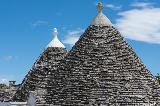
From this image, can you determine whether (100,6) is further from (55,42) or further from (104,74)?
(55,42)

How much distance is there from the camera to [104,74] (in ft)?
70.9

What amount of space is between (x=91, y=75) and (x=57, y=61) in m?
5.81

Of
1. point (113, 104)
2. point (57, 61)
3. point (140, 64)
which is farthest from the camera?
point (57, 61)

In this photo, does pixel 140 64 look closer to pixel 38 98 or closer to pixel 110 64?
pixel 110 64

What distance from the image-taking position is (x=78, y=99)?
2125 cm

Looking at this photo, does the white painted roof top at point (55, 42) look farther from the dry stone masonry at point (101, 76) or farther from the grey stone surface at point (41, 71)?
the dry stone masonry at point (101, 76)

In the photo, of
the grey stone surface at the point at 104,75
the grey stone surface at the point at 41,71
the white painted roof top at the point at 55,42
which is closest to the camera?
the grey stone surface at the point at 104,75

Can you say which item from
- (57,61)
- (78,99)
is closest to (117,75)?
(78,99)

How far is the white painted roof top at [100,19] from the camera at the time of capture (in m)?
23.1

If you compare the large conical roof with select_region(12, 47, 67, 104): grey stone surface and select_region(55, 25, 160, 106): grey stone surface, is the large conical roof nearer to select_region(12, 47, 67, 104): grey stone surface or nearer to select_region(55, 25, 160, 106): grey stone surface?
select_region(55, 25, 160, 106): grey stone surface

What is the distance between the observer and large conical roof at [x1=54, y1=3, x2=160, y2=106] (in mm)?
21172

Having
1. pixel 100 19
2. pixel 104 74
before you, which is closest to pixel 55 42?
pixel 100 19

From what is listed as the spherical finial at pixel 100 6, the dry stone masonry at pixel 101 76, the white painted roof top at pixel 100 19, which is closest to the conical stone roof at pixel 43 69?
the dry stone masonry at pixel 101 76

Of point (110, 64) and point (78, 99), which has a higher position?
point (110, 64)
